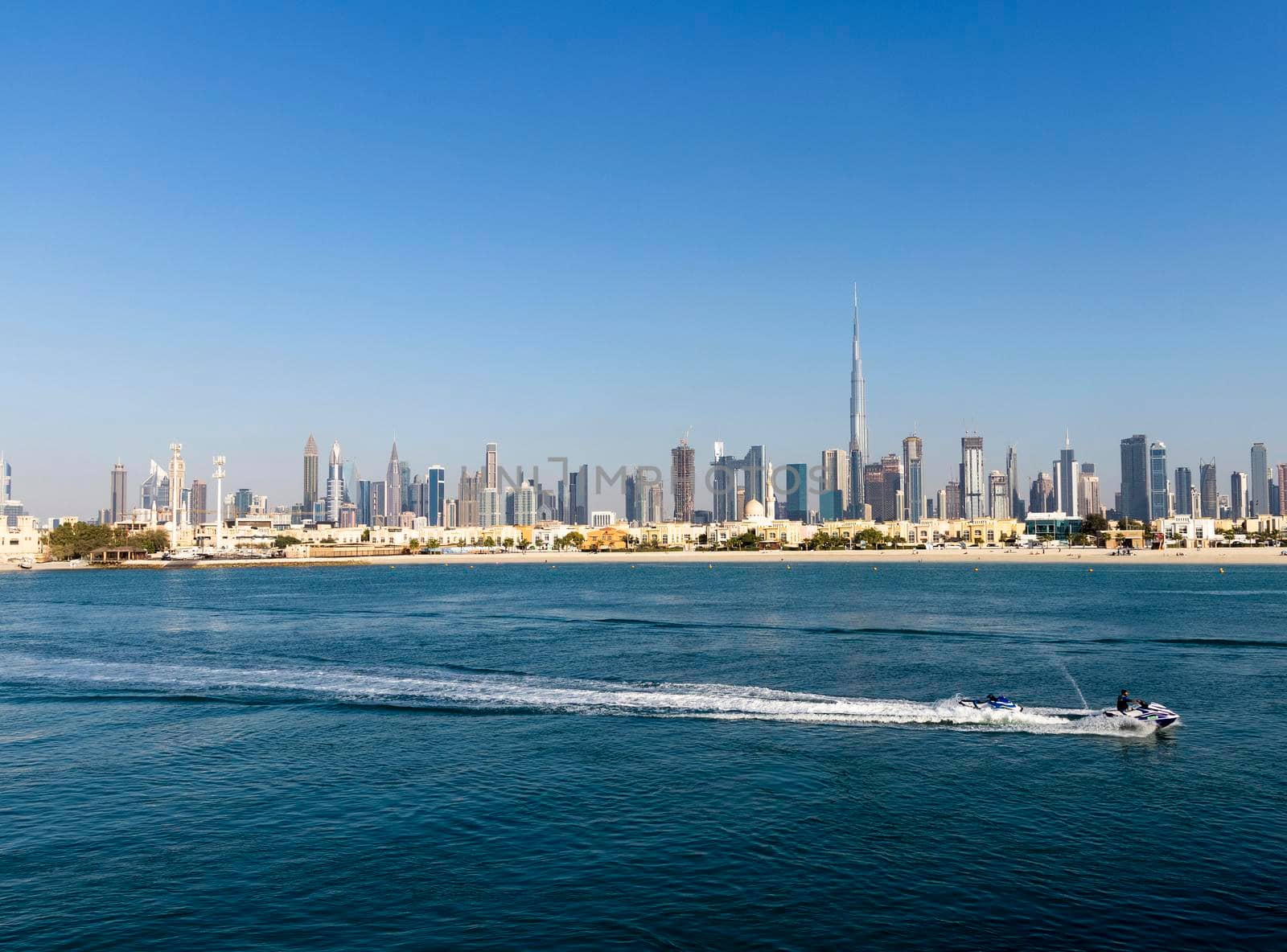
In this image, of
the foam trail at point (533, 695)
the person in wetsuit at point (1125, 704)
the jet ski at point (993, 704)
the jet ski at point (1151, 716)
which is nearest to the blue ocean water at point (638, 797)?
the foam trail at point (533, 695)

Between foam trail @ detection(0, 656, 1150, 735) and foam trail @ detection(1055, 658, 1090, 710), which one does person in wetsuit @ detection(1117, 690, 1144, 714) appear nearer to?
foam trail @ detection(0, 656, 1150, 735)

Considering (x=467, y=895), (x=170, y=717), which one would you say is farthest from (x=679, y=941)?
(x=170, y=717)

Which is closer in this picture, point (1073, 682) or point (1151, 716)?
point (1151, 716)

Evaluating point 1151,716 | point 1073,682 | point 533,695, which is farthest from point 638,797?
point 1073,682

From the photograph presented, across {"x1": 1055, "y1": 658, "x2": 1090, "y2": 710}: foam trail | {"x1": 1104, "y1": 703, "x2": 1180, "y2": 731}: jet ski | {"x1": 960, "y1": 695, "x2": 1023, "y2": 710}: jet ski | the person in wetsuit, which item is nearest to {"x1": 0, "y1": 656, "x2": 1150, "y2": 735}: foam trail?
{"x1": 960, "y1": 695, "x2": 1023, "y2": 710}: jet ski

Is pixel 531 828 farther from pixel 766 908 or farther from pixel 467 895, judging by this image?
pixel 766 908

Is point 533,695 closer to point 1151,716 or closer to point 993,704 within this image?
point 993,704

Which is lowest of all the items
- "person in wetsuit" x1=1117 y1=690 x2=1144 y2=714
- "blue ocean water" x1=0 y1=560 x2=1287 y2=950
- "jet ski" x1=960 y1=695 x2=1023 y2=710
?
"blue ocean water" x1=0 y1=560 x2=1287 y2=950
